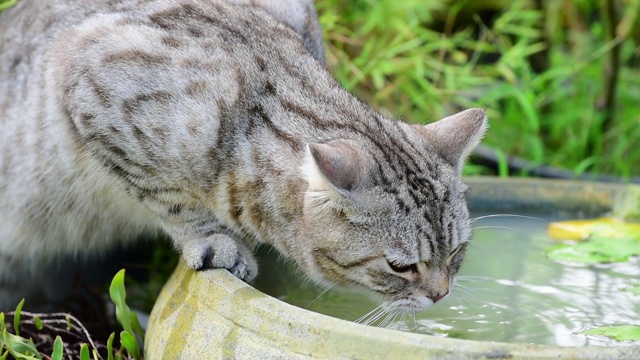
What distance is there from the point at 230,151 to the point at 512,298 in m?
1.01

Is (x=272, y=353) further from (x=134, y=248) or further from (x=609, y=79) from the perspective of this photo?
(x=609, y=79)

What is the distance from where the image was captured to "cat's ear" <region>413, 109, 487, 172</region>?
2.71 metres

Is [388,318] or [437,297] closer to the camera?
[437,297]

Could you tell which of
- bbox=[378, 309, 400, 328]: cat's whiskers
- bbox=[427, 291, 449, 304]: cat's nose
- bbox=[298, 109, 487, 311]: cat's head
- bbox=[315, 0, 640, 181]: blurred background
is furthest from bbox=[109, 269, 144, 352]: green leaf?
bbox=[315, 0, 640, 181]: blurred background

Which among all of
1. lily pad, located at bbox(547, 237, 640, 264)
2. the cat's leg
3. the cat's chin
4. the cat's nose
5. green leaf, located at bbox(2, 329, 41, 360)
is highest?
the cat's leg

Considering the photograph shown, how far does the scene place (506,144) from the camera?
17.5ft

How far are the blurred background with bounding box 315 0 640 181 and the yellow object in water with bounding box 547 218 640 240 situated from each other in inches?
46.4

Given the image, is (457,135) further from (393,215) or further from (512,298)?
(512,298)

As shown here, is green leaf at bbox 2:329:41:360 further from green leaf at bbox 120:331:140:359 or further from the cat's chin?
the cat's chin

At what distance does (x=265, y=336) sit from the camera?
86.9 inches

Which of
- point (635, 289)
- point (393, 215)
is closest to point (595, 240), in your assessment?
point (635, 289)

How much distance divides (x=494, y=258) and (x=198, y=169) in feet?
3.66

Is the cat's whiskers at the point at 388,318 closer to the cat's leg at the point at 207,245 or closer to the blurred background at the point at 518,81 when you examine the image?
the cat's leg at the point at 207,245

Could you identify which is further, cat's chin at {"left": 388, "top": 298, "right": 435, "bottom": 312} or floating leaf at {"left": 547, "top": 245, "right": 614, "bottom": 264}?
floating leaf at {"left": 547, "top": 245, "right": 614, "bottom": 264}
